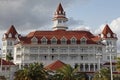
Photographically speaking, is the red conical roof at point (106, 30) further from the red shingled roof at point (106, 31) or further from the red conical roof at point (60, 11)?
the red conical roof at point (60, 11)

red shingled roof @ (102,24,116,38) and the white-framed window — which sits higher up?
red shingled roof @ (102,24,116,38)

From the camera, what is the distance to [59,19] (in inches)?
4395

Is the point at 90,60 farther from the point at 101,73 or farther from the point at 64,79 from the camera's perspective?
the point at 64,79

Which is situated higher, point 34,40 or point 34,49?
point 34,40

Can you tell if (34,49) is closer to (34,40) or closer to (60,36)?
(34,40)

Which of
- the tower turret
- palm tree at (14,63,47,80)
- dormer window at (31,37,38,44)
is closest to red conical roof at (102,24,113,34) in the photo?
the tower turret

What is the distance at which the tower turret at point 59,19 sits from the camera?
11056 cm

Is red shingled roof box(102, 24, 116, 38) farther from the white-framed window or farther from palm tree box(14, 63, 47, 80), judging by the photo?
palm tree box(14, 63, 47, 80)

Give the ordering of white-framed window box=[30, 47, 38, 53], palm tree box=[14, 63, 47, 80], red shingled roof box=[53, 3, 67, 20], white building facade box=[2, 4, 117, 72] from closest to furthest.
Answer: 1. palm tree box=[14, 63, 47, 80]
2. white building facade box=[2, 4, 117, 72]
3. white-framed window box=[30, 47, 38, 53]
4. red shingled roof box=[53, 3, 67, 20]

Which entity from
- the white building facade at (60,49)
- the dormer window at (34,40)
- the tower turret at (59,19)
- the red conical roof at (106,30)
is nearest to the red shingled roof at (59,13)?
the tower turret at (59,19)

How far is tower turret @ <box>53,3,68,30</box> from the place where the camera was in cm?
11056

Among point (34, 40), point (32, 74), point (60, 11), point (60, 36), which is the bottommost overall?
point (32, 74)

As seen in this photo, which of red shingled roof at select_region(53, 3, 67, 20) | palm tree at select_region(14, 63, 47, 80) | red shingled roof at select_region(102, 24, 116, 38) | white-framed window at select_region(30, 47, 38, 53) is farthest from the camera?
red shingled roof at select_region(53, 3, 67, 20)

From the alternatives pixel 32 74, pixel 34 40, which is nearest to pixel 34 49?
pixel 34 40
